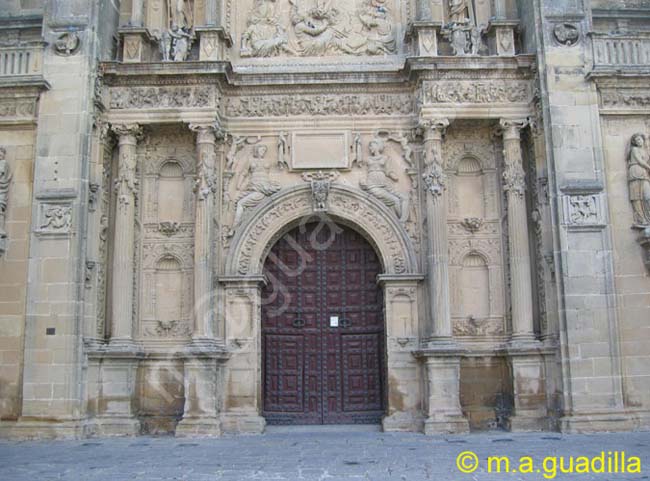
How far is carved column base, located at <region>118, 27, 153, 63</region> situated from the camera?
14.0 metres

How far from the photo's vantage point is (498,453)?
10.1 meters

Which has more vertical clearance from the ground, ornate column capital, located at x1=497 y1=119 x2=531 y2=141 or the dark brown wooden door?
ornate column capital, located at x1=497 y1=119 x2=531 y2=141

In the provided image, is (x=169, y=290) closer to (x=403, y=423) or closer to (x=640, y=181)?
(x=403, y=423)

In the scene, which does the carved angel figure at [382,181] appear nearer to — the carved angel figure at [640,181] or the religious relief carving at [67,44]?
the carved angel figure at [640,181]

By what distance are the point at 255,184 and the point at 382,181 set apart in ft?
7.75

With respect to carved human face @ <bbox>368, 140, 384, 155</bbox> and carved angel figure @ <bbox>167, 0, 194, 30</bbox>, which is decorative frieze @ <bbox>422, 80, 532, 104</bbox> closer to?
carved human face @ <bbox>368, 140, 384, 155</bbox>

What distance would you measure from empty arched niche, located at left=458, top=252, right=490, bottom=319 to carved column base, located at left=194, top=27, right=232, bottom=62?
597 cm

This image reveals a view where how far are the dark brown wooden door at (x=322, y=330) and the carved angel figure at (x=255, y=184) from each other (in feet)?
3.02

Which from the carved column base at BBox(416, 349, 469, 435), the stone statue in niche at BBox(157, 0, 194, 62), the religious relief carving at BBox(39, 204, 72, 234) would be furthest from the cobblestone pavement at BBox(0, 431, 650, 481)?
the stone statue in niche at BBox(157, 0, 194, 62)

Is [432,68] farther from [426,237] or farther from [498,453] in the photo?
[498,453]

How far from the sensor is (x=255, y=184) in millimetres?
13969

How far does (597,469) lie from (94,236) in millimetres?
8973

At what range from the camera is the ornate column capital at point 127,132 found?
538 inches

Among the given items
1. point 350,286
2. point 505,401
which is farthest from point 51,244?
point 505,401
